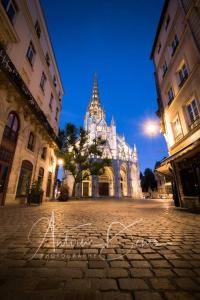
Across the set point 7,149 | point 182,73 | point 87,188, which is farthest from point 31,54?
point 87,188

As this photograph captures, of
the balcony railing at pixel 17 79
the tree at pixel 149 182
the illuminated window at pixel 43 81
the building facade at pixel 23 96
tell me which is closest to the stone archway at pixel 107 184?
the tree at pixel 149 182

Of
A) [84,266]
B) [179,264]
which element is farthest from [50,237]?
[179,264]

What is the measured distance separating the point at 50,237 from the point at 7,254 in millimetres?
1058

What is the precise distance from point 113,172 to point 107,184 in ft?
13.4

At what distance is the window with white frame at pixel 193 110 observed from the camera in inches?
347

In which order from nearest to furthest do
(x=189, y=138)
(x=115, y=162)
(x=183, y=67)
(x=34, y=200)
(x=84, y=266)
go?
(x=84, y=266) < (x=189, y=138) < (x=183, y=67) < (x=34, y=200) < (x=115, y=162)

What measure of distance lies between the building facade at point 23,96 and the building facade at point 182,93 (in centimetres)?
1087

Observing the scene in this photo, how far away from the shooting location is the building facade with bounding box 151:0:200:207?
28.5 ft

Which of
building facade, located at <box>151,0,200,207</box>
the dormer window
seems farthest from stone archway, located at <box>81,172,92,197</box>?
the dormer window

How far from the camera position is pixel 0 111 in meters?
9.52

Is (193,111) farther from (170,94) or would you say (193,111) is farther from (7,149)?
(7,149)

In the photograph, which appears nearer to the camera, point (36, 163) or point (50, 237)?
point (50, 237)

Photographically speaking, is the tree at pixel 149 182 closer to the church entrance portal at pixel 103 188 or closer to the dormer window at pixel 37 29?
the church entrance portal at pixel 103 188

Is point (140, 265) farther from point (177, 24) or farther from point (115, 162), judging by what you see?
point (115, 162)
